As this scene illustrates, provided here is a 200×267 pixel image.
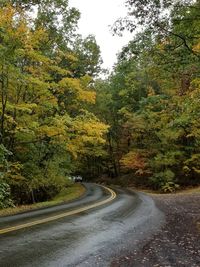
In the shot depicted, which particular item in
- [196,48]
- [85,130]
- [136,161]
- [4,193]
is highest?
[196,48]

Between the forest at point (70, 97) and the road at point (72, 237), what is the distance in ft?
9.17

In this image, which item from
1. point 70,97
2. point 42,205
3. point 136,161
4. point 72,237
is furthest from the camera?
point 136,161

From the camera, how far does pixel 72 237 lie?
9125 millimetres

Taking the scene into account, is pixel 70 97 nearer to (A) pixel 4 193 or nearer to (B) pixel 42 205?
(B) pixel 42 205

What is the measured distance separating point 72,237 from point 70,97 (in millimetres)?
18587

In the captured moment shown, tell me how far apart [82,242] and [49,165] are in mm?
15387

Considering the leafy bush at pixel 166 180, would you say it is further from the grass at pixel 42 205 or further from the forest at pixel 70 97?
the grass at pixel 42 205

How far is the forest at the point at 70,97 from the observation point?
1388 cm

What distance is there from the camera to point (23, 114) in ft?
66.8

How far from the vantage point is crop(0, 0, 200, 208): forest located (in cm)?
1388

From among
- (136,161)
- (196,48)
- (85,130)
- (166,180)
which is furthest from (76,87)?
(136,161)

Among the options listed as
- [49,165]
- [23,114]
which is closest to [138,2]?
[23,114]

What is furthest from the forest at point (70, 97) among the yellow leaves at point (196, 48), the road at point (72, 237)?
the road at point (72, 237)

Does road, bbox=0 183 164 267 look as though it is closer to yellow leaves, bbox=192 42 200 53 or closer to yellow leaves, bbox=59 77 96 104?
yellow leaves, bbox=192 42 200 53
